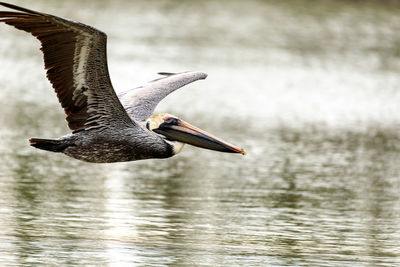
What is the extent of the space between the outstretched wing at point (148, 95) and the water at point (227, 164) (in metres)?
1.06

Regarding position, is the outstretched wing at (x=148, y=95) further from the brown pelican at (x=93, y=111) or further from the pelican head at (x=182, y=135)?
the pelican head at (x=182, y=135)

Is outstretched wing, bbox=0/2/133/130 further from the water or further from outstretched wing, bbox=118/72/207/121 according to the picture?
the water

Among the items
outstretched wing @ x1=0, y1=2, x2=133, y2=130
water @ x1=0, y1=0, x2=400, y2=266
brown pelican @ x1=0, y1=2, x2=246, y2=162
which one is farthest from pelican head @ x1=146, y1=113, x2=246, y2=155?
water @ x1=0, y1=0, x2=400, y2=266

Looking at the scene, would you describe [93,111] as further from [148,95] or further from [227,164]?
[227,164]

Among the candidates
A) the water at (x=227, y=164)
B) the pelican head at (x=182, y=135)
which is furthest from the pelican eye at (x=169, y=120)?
the water at (x=227, y=164)

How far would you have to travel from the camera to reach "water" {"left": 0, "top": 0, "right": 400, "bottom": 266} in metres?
8.51

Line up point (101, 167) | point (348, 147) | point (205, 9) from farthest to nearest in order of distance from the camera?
point (205, 9) < point (348, 147) < point (101, 167)

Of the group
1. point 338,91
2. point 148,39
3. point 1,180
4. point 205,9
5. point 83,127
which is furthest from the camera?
point 205,9

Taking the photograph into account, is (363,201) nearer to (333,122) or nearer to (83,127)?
(83,127)

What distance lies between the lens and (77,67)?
8375 mm

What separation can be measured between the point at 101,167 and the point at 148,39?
509 inches

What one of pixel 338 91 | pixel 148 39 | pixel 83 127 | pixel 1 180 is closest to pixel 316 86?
pixel 338 91

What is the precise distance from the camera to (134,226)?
913 centimetres

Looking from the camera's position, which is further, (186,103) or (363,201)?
(186,103)
